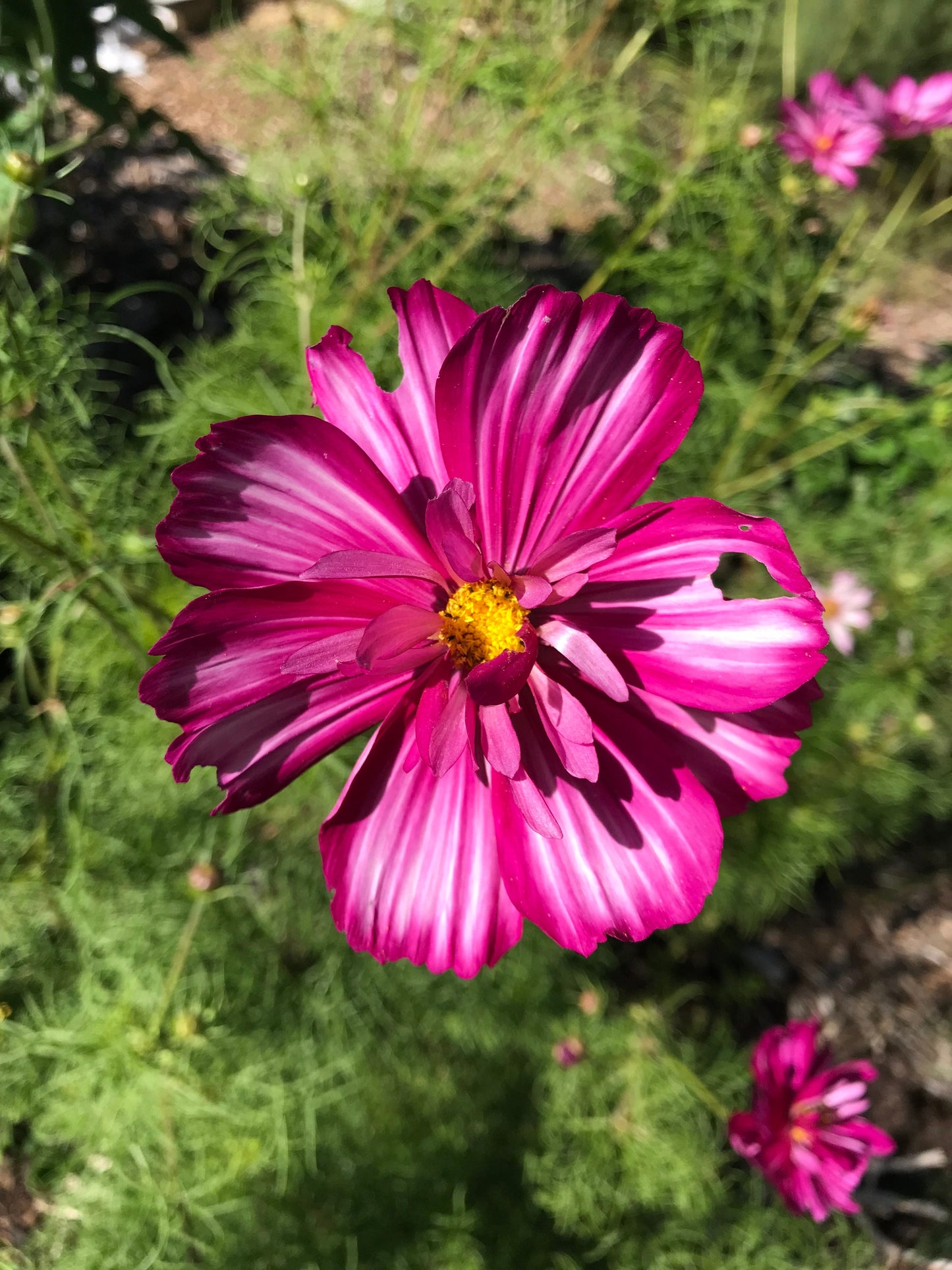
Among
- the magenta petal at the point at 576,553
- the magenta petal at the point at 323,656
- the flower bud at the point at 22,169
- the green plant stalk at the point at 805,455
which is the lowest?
the green plant stalk at the point at 805,455

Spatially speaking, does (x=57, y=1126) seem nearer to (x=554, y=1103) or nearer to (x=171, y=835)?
(x=171, y=835)

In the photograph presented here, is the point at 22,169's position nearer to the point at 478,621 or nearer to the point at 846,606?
the point at 478,621

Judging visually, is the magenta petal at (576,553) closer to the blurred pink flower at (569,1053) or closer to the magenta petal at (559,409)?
the magenta petal at (559,409)

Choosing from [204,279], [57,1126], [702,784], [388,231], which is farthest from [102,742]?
[204,279]

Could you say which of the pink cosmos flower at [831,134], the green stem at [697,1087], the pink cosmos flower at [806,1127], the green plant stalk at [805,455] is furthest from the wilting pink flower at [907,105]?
the green stem at [697,1087]

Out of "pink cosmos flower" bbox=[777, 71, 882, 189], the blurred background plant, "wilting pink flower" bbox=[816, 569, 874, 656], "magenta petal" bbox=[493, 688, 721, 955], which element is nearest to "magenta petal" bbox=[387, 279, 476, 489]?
"magenta petal" bbox=[493, 688, 721, 955]

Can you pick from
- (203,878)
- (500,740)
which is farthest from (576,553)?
(203,878)
